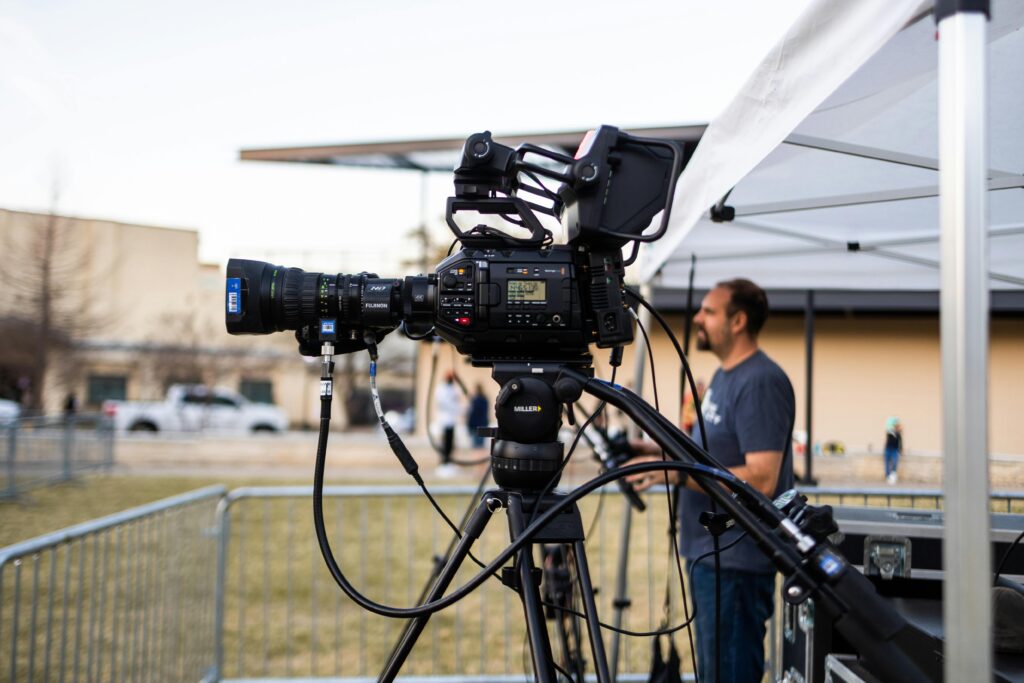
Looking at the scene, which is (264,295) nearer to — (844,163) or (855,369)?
(844,163)

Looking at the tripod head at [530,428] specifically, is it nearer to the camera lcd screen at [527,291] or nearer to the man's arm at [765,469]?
the camera lcd screen at [527,291]

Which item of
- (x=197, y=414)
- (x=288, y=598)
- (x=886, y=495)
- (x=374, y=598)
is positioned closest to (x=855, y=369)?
(x=886, y=495)

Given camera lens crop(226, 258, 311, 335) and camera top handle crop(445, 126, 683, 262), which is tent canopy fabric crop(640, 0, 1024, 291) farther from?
camera lens crop(226, 258, 311, 335)

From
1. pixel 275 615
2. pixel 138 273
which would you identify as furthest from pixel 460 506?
pixel 138 273

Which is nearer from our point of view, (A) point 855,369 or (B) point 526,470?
(B) point 526,470

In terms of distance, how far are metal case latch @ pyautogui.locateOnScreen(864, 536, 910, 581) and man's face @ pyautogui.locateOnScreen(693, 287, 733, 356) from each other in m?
1.05

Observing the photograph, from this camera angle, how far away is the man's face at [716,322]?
292 centimetres

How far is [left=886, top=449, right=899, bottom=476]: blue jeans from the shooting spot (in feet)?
14.4

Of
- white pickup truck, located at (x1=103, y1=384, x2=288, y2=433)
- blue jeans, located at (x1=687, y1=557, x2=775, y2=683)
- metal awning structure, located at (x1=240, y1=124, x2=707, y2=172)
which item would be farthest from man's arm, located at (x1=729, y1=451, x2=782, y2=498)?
white pickup truck, located at (x1=103, y1=384, x2=288, y2=433)

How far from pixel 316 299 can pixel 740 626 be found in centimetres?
200

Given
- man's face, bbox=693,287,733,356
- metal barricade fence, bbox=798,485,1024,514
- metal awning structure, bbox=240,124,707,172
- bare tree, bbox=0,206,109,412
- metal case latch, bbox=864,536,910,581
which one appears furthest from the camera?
bare tree, bbox=0,206,109,412

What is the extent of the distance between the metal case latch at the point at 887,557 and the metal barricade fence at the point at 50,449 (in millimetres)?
10009

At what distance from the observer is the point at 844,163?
247 centimetres

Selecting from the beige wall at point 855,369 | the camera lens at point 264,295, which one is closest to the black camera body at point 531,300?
the camera lens at point 264,295
